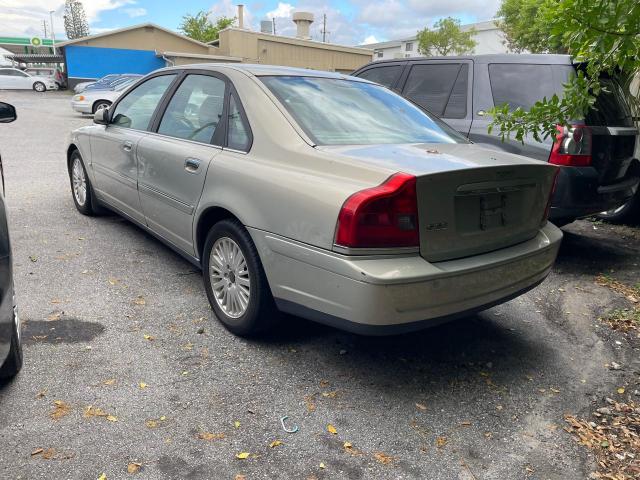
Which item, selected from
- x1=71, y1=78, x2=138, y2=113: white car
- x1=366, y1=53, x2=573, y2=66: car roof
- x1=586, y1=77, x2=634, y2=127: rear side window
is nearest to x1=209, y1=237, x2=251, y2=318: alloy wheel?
x1=586, y1=77, x2=634, y2=127: rear side window

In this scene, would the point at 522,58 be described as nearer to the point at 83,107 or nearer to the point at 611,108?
the point at 611,108

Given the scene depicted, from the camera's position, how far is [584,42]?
3.47 m

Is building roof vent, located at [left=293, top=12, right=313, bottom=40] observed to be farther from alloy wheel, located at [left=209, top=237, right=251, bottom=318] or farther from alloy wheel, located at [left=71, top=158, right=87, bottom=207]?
alloy wheel, located at [left=209, top=237, right=251, bottom=318]

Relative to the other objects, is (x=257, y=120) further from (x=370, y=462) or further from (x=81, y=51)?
(x=81, y=51)

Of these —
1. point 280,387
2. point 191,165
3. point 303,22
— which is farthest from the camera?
point 303,22

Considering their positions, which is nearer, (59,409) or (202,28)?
(59,409)

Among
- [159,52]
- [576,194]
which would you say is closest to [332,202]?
[576,194]

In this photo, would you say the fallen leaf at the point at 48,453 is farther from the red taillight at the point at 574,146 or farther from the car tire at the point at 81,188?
the red taillight at the point at 574,146

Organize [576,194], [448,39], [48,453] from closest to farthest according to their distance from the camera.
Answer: [48,453], [576,194], [448,39]

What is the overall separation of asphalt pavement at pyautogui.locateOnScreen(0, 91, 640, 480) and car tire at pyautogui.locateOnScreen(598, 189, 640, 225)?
2584 mm

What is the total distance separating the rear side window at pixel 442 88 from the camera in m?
5.53

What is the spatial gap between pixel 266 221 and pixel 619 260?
13.4ft

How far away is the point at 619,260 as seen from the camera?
5.34 metres

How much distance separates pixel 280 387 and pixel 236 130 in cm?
163
